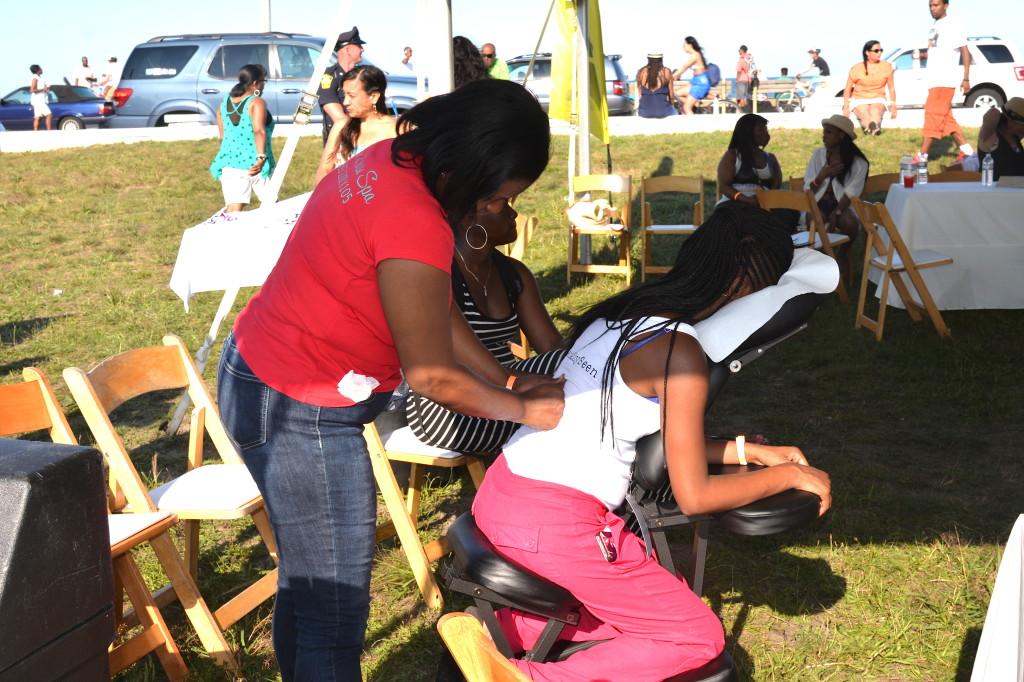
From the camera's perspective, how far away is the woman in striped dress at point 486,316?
3.14 metres

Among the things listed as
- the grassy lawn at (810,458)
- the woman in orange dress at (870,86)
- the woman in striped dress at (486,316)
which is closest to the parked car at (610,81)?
the woman in orange dress at (870,86)

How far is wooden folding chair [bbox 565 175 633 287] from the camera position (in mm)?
7477

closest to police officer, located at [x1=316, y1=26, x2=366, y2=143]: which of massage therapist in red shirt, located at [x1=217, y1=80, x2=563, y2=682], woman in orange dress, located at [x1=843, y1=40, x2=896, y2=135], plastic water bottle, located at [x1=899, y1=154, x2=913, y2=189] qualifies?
plastic water bottle, located at [x1=899, y1=154, x2=913, y2=189]

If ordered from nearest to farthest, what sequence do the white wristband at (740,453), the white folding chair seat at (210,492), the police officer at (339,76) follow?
the white wristband at (740,453) < the white folding chair seat at (210,492) < the police officer at (339,76)

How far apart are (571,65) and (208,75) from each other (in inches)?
279

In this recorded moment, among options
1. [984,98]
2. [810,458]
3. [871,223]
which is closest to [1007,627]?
[810,458]

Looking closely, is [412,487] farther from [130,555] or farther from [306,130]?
[306,130]

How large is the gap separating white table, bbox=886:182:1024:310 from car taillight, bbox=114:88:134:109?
1099 centimetres

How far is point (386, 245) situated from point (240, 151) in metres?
6.29

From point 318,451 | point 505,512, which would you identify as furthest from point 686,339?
A: point 318,451

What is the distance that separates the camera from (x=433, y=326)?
174 centimetres

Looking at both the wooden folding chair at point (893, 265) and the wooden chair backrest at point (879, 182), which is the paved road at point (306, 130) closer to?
the wooden chair backrest at point (879, 182)

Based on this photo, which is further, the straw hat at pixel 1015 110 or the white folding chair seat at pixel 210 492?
the straw hat at pixel 1015 110

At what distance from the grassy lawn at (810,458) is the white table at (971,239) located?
15 cm
